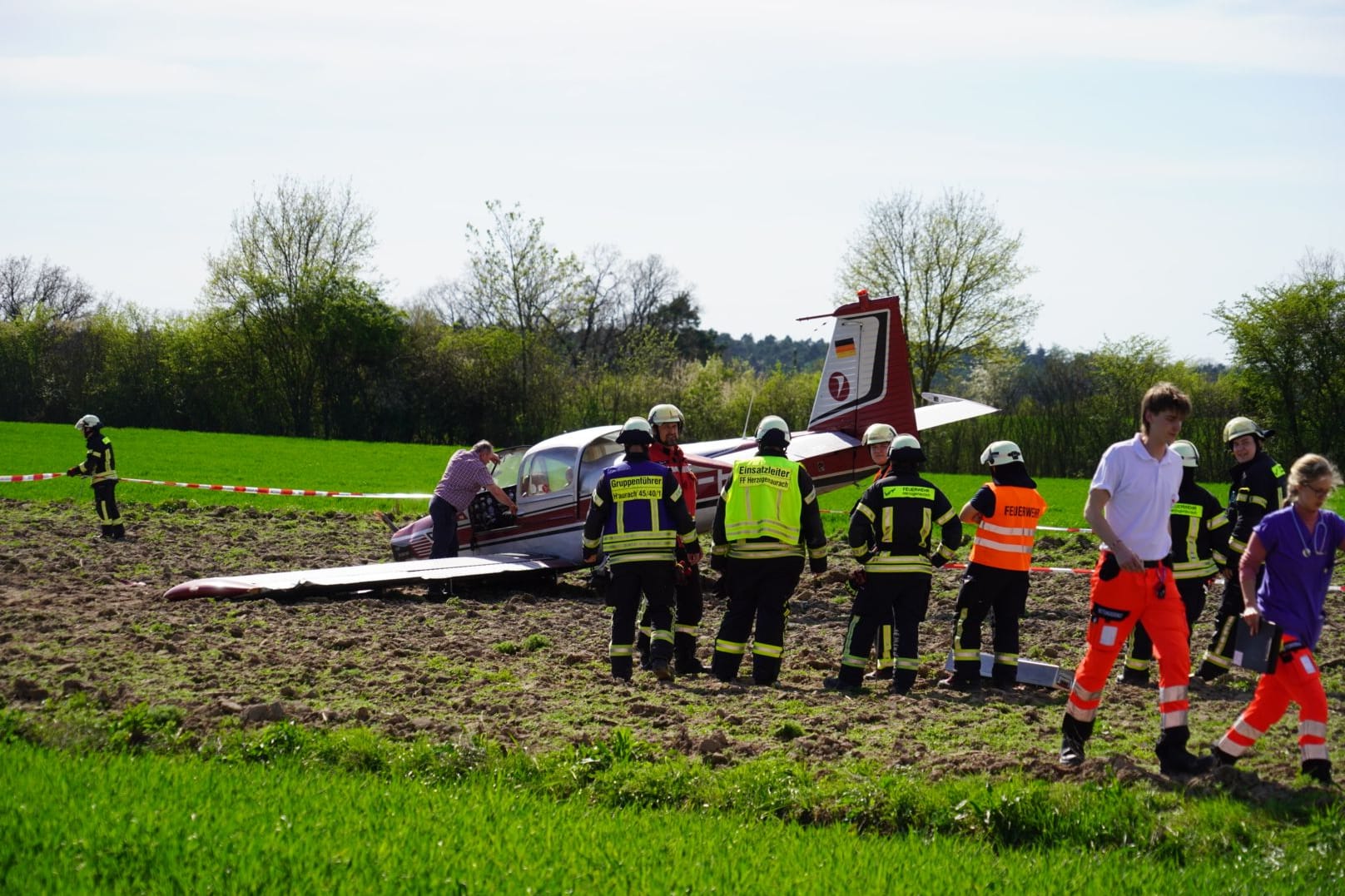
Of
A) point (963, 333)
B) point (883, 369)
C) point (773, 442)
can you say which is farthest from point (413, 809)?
point (963, 333)

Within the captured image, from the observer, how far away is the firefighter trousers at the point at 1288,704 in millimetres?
6242

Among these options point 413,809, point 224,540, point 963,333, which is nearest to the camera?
point 413,809

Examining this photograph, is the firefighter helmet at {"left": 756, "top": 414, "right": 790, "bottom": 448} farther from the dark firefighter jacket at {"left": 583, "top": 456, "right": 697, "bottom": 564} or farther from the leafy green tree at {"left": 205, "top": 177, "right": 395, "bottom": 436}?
the leafy green tree at {"left": 205, "top": 177, "right": 395, "bottom": 436}

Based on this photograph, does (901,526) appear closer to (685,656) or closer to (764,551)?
(764,551)

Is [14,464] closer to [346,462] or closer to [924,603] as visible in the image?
[346,462]

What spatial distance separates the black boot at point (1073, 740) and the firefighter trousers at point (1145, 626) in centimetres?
9

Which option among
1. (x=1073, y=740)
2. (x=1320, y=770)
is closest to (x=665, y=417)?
(x=1073, y=740)

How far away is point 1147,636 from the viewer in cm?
901

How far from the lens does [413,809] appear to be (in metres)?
5.94

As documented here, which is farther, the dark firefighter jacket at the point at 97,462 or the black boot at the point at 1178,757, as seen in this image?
the dark firefighter jacket at the point at 97,462

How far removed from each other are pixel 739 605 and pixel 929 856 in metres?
4.51

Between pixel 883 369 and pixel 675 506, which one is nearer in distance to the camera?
pixel 675 506

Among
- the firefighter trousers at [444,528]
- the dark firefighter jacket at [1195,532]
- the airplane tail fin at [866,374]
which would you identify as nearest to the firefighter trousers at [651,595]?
the dark firefighter jacket at [1195,532]

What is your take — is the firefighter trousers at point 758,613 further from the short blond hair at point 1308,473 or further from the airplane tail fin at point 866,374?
the airplane tail fin at point 866,374
